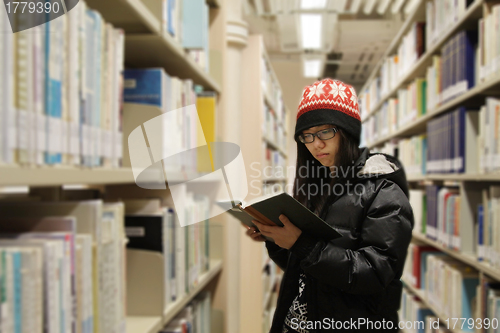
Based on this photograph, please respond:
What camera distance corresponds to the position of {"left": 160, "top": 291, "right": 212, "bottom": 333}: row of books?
4.05 feet

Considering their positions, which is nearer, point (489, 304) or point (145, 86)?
point (145, 86)

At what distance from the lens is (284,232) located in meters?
0.70

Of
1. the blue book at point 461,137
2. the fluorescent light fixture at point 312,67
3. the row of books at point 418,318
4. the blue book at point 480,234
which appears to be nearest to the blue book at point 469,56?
the blue book at point 461,137

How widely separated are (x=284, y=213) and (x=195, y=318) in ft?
3.12

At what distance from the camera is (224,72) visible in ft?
5.58

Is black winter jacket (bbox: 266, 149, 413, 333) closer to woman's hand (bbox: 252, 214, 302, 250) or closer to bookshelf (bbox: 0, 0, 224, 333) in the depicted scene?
woman's hand (bbox: 252, 214, 302, 250)

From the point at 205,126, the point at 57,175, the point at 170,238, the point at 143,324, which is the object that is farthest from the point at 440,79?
the point at 57,175

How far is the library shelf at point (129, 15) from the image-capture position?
82cm

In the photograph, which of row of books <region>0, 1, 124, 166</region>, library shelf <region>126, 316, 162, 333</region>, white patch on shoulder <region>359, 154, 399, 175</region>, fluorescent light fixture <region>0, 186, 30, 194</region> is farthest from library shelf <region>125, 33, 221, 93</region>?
library shelf <region>126, 316, 162, 333</region>

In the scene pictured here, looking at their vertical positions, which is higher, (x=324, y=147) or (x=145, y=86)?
(x=145, y=86)

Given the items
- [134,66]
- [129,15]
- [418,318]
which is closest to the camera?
[129,15]

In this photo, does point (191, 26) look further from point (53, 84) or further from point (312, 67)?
point (312, 67)

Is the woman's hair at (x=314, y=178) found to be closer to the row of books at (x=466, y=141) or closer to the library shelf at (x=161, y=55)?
the library shelf at (x=161, y=55)

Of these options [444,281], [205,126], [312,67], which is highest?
[312,67]
